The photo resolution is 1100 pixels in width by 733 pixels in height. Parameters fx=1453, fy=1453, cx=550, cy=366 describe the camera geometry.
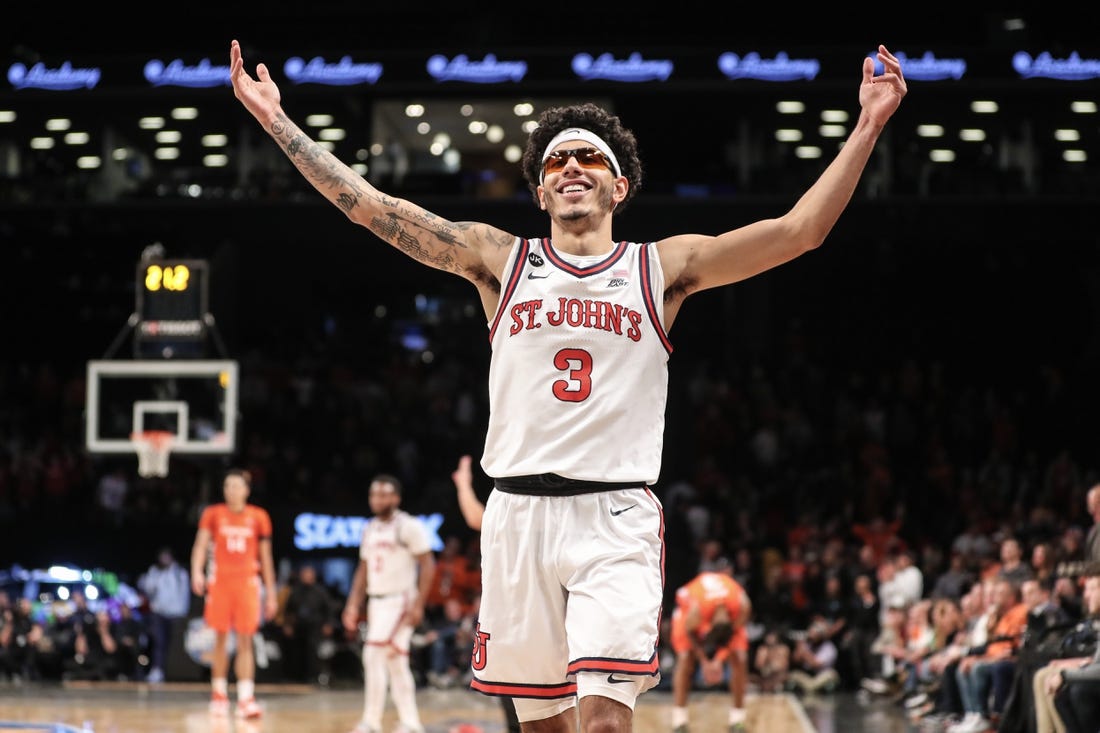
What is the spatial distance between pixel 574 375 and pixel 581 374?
2cm

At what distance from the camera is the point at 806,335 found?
990 inches

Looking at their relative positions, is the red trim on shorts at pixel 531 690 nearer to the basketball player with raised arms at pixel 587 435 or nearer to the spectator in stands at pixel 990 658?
the basketball player with raised arms at pixel 587 435

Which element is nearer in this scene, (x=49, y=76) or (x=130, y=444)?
(x=130, y=444)

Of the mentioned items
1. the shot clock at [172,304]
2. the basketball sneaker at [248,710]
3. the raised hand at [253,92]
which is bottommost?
the basketball sneaker at [248,710]

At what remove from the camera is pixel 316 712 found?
12406mm

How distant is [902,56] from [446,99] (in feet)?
23.4

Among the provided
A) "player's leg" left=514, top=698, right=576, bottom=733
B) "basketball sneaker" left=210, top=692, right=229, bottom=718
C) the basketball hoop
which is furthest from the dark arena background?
"player's leg" left=514, top=698, right=576, bottom=733

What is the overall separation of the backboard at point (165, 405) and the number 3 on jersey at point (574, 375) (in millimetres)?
11638

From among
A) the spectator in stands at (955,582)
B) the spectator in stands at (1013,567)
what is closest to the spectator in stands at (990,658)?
the spectator in stands at (1013,567)

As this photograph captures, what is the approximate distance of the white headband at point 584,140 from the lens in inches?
175

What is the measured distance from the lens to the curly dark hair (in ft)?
15.0

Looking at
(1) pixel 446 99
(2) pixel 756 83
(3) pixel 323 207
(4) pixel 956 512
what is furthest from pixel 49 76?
(4) pixel 956 512

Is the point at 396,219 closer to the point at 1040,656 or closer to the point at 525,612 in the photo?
the point at 525,612

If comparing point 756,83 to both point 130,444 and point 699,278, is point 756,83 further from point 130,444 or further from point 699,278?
point 699,278
